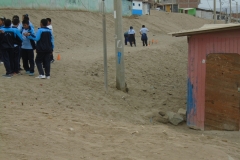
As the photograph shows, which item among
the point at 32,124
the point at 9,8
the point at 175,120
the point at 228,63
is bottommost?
the point at 175,120

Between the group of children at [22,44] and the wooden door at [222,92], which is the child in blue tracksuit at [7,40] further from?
the wooden door at [222,92]

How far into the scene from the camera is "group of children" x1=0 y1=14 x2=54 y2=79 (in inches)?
415

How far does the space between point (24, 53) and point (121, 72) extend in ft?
10.1

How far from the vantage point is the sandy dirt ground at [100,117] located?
562 centimetres

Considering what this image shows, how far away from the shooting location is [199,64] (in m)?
A: 9.67

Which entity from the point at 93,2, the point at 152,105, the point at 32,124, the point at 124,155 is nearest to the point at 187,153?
the point at 124,155

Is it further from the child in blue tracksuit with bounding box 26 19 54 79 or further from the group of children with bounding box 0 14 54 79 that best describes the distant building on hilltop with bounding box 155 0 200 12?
the child in blue tracksuit with bounding box 26 19 54 79

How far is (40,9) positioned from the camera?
3145cm

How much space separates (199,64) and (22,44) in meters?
5.12

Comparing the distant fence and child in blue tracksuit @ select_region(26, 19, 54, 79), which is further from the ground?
the distant fence

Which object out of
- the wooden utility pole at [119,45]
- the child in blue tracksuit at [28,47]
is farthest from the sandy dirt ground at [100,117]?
the child in blue tracksuit at [28,47]

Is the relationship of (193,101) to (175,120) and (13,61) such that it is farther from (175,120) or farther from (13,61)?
(13,61)

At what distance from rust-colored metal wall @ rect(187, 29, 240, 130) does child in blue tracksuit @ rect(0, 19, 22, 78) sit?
4.85m

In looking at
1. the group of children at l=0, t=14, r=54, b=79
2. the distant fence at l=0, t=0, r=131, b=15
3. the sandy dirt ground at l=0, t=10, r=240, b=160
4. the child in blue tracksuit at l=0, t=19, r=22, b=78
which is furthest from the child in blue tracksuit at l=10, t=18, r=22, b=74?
the distant fence at l=0, t=0, r=131, b=15
